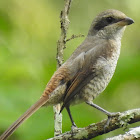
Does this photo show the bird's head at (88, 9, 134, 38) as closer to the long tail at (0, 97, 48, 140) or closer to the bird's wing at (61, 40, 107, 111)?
the bird's wing at (61, 40, 107, 111)

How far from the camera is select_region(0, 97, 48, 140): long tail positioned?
14.1 feet

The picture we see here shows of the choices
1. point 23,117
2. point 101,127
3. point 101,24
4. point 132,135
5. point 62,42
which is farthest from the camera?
point 101,24

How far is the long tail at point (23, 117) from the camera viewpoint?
4289 millimetres

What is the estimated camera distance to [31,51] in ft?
22.2

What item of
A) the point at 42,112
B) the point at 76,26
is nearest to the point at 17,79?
the point at 42,112

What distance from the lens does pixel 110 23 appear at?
553 centimetres

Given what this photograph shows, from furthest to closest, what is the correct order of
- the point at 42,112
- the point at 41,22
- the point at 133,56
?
1. the point at 41,22
2. the point at 133,56
3. the point at 42,112

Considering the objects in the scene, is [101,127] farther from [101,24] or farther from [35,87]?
[101,24]

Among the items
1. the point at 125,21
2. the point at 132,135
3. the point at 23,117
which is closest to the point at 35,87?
the point at 23,117

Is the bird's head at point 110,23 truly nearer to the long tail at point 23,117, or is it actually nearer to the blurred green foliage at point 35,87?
the blurred green foliage at point 35,87

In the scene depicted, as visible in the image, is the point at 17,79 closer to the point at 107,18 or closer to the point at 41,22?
the point at 107,18

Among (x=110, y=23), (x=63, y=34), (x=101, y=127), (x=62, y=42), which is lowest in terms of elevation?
(x=101, y=127)

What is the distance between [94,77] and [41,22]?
4.30 meters

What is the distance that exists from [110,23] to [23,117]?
1.75m
